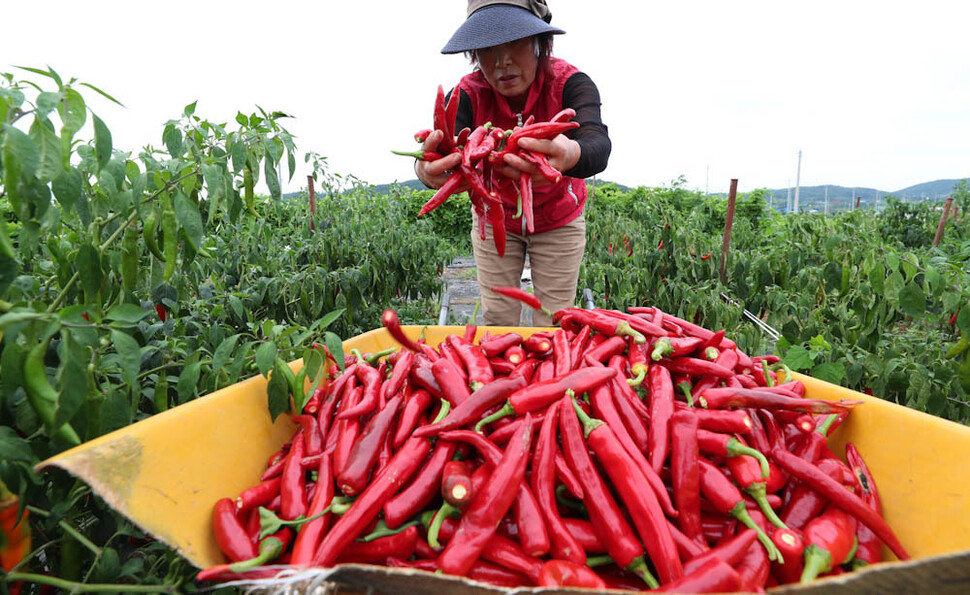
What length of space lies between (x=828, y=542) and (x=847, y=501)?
0.74 ft

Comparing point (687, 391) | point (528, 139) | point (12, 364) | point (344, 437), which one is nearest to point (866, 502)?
point (687, 391)

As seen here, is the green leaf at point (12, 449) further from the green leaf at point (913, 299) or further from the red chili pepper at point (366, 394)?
the green leaf at point (913, 299)

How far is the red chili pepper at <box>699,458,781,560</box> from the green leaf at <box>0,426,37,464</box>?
6.45ft

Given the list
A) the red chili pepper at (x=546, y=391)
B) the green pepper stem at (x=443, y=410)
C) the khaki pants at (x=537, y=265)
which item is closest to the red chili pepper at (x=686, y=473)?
the red chili pepper at (x=546, y=391)

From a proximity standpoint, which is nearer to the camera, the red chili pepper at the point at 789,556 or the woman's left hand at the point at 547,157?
the red chili pepper at the point at 789,556

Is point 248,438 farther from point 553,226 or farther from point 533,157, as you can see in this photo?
point 553,226

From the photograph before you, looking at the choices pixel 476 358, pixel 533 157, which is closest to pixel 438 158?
pixel 533 157

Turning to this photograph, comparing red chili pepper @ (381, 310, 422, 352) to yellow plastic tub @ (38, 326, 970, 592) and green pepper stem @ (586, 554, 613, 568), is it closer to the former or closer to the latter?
yellow plastic tub @ (38, 326, 970, 592)

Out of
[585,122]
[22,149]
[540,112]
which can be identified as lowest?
[22,149]

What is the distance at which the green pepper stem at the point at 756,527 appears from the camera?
1.55 metres

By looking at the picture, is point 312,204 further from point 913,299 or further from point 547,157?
point 913,299

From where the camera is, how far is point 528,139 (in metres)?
2.61

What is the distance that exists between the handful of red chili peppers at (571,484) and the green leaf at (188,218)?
840 mm

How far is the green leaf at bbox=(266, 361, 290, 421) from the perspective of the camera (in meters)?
2.10
